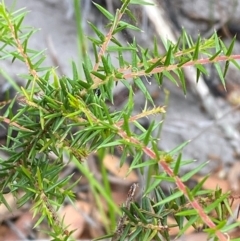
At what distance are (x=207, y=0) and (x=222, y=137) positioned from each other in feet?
1.72

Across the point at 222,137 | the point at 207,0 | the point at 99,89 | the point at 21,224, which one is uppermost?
the point at 99,89

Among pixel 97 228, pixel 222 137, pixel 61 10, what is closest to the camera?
pixel 97 228

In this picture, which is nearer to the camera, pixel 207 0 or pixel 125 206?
pixel 125 206

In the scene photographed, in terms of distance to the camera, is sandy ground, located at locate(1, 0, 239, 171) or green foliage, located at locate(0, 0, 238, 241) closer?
green foliage, located at locate(0, 0, 238, 241)

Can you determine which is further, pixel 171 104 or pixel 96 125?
pixel 171 104

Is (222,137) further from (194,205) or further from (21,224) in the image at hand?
(194,205)

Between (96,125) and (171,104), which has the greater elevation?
(96,125)

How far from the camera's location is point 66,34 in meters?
1.78

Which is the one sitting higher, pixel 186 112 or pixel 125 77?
pixel 125 77

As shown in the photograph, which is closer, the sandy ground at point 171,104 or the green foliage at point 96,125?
the green foliage at point 96,125

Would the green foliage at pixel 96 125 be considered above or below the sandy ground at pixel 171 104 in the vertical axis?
above

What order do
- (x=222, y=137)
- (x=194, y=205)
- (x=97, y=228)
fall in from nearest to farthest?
(x=194, y=205), (x=97, y=228), (x=222, y=137)

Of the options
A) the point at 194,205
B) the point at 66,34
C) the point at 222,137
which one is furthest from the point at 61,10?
the point at 194,205

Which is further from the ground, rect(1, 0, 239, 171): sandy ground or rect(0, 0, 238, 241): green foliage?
rect(0, 0, 238, 241): green foliage
